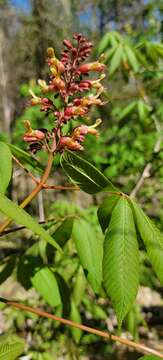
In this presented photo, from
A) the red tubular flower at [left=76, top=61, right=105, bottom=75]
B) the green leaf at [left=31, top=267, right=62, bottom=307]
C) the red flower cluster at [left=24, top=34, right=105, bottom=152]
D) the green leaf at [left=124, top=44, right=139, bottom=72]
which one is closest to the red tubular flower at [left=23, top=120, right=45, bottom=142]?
the red flower cluster at [left=24, top=34, right=105, bottom=152]

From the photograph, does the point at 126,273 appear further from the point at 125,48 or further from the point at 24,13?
the point at 24,13

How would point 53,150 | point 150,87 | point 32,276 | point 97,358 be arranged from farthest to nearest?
1. point 97,358
2. point 150,87
3. point 32,276
4. point 53,150

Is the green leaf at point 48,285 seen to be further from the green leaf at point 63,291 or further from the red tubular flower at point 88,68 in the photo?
the red tubular flower at point 88,68

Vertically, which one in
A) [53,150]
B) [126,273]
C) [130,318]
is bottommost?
[130,318]

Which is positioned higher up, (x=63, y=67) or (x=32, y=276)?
(x=63, y=67)

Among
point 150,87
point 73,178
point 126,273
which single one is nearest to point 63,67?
point 73,178

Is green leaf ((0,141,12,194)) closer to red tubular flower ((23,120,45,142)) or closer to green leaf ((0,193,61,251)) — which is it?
red tubular flower ((23,120,45,142))

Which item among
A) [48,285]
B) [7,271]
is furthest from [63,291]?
[7,271]
